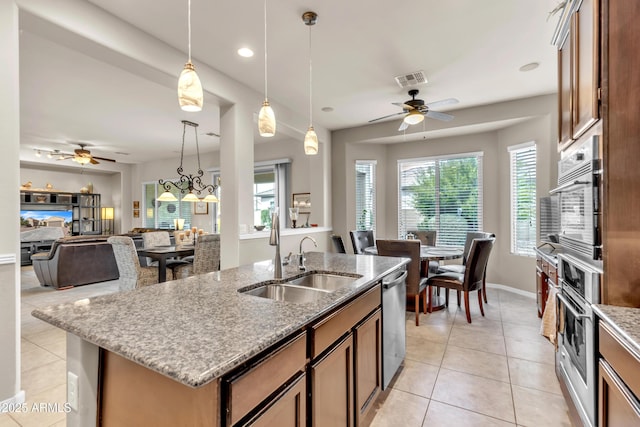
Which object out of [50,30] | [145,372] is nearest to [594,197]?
[145,372]

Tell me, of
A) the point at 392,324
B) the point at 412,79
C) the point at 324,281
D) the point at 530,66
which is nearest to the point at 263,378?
the point at 324,281

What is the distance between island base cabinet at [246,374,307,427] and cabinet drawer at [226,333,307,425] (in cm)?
4

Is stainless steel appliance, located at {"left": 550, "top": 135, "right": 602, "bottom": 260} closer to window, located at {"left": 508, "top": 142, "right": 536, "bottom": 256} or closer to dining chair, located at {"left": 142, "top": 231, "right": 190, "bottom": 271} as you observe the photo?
window, located at {"left": 508, "top": 142, "right": 536, "bottom": 256}

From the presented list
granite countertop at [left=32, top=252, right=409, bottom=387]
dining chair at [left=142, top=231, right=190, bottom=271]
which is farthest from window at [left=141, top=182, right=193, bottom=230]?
granite countertop at [left=32, top=252, right=409, bottom=387]

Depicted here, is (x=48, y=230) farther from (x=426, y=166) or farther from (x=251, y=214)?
(x=426, y=166)

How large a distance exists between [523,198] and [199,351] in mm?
5318

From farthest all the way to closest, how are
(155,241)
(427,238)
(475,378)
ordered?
(155,241) → (427,238) → (475,378)

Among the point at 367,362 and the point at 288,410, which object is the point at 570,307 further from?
the point at 288,410

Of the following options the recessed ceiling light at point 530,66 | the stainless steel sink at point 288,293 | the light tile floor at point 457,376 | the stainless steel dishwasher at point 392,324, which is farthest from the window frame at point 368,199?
the stainless steel sink at point 288,293

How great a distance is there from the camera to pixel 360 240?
480 cm

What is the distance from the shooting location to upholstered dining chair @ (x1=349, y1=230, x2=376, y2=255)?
4.52 metres

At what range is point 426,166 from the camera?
5836 mm

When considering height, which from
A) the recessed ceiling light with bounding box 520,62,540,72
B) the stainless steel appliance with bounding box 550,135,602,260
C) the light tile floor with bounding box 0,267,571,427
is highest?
the recessed ceiling light with bounding box 520,62,540,72

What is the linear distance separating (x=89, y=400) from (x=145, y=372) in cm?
37
